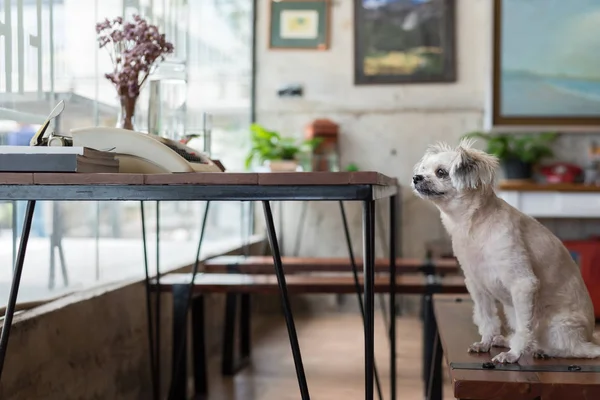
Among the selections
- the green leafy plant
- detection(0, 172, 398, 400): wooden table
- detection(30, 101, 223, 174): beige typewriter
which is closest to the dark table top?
detection(0, 172, 398, 400): wooden table

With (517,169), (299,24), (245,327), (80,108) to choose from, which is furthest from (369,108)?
(80,108)

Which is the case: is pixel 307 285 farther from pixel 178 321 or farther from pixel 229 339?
pixel 229 339

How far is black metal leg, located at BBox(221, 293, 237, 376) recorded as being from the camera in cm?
345

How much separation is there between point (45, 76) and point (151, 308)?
1079mm

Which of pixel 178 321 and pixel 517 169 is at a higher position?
pixel 517 169

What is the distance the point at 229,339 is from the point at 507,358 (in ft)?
6.89

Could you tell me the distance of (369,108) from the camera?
5.35 meters

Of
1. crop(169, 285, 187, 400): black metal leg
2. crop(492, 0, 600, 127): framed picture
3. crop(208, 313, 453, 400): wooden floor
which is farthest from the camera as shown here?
crop(492, 0, 600, 127): framed picture

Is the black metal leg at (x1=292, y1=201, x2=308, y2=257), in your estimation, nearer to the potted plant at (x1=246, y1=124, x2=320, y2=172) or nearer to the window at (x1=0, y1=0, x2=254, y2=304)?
the potted plant at (x1=246, y1=124, x2=320, y2=172)

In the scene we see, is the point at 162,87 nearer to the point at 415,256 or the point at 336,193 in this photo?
the point at 336,193

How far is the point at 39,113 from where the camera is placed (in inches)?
96.5

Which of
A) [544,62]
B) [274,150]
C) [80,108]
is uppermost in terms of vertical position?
[544,62]

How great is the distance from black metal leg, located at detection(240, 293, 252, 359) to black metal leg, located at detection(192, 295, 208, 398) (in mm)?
659

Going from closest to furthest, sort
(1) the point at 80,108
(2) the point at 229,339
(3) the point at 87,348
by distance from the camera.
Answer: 1. (3) the point at 87,348
2. (1) the point at 80,108
3. (2) the point at 229,339
